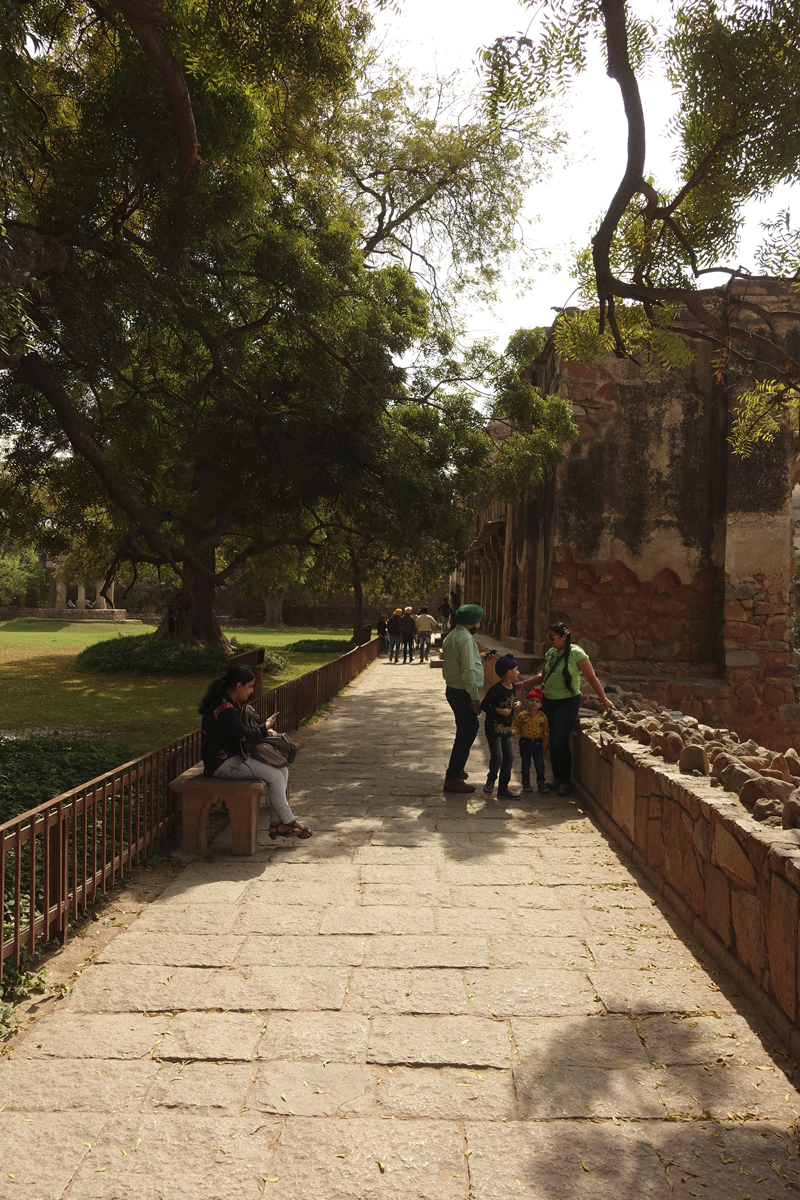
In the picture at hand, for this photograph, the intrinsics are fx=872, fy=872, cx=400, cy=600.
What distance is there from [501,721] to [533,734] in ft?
1.57

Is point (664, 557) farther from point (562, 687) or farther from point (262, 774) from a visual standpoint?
point (262, 774)

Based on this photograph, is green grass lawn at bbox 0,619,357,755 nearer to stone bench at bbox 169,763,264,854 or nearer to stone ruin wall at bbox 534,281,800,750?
stone bench at bbox 169,763,264,854

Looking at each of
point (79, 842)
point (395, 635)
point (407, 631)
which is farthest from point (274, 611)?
point (79, 842)

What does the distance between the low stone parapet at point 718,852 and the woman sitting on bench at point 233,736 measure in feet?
8.10

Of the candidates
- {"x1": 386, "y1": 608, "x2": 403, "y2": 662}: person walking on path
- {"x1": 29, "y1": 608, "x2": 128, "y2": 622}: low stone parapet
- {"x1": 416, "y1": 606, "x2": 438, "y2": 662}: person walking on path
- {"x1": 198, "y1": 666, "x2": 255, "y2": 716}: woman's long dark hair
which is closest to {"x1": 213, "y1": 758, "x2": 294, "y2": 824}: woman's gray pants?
{"x1": 198, "y1": 666, "x2": 255, "y2": 716}: woman's long dark hair

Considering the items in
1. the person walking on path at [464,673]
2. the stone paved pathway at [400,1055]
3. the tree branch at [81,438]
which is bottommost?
the stone paved pathway at [400,1055]

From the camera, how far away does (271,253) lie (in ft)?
34.1

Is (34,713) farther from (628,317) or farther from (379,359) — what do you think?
(628,317)

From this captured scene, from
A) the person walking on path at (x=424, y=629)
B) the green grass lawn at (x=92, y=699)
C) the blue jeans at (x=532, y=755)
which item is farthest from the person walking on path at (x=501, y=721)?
the person walking on path at (x=424, y=629)

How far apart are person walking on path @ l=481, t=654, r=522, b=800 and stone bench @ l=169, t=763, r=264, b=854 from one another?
2.48 m

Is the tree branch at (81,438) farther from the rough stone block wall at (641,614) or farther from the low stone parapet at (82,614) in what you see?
the low stone parapet at (82,614)

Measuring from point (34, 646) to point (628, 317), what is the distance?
23174 millimetres

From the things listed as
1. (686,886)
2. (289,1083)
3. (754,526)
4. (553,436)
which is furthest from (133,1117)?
(754,526)

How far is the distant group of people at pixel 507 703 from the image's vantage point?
7.63m
